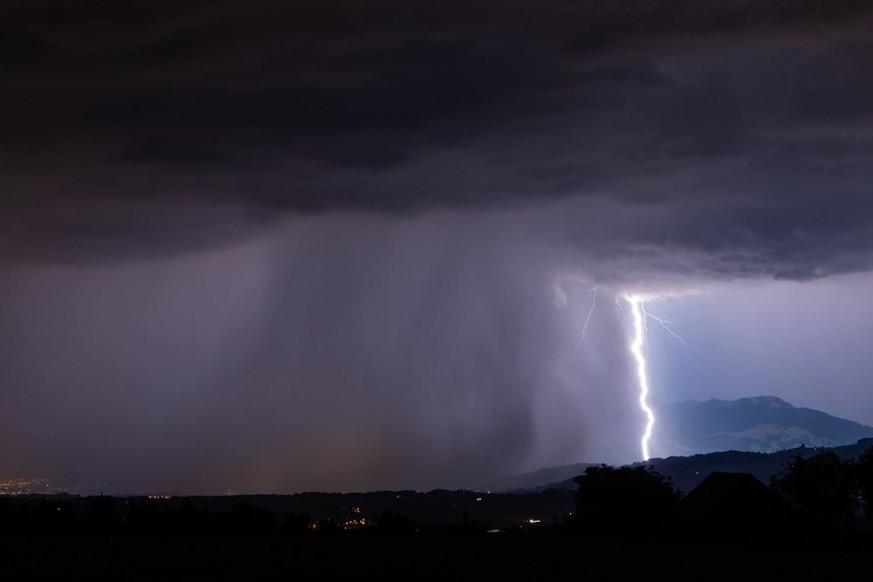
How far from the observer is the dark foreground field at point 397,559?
40219mm

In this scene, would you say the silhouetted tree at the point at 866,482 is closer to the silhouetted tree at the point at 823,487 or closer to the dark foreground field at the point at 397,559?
the silhouetted tree at the point at 823,487

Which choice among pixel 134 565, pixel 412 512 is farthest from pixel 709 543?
pixel 412 512

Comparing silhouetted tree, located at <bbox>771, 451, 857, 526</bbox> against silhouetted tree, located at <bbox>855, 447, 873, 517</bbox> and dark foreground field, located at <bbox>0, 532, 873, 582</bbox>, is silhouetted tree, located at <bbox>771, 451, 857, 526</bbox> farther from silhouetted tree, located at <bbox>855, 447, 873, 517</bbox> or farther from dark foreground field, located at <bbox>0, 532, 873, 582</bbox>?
dark foreground field, located at <bbox>0, 532, 873, 582</bbox>

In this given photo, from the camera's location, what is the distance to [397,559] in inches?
1836

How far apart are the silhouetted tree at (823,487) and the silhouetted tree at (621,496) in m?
17.5

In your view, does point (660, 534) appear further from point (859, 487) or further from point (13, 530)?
point (859, 487)

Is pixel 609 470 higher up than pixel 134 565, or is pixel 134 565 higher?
pixel 609 470

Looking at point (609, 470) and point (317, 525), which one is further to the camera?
point (609, 470)

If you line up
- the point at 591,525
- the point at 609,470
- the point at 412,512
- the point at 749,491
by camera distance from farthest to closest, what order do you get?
the point at 412,512, the point at 749,491, the point at 609,470, the point at 591,525

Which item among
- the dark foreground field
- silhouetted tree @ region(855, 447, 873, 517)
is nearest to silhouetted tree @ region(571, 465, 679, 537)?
silhouetted tree @ region(855, 447, 873, 517)

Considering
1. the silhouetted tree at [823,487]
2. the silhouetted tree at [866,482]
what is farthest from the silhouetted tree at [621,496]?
the silhouetted tree at [866,482]

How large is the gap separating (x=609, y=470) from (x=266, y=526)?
125 ft

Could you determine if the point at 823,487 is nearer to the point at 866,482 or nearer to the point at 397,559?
the point at 866,482

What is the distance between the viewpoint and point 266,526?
59.9m
